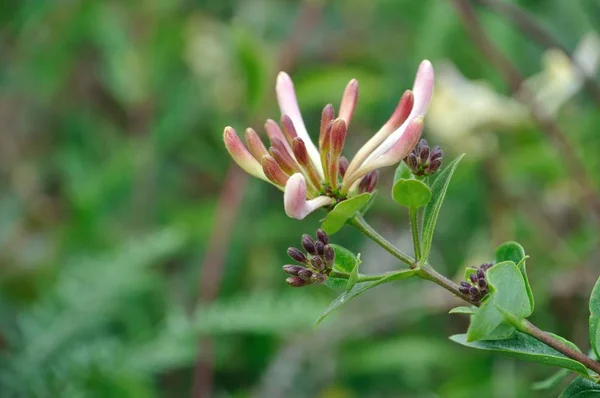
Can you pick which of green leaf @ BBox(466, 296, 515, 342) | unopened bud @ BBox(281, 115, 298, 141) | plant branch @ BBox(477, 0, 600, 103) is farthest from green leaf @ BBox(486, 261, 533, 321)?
plant branch @ BBox(477, 0, 600, 103)

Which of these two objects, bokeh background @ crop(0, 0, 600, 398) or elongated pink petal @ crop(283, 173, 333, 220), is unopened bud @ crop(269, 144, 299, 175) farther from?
bokeh background @ crop(0, 0, 600, 398)

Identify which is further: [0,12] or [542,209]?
[0,12]

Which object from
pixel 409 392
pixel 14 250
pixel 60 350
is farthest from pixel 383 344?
pixel 14 250

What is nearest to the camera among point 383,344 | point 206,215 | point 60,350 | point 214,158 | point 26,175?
point 60,350

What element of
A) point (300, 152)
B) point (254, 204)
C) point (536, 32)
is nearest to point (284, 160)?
point (300, 152)

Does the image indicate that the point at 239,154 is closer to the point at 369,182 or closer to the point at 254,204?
the point at 369,182

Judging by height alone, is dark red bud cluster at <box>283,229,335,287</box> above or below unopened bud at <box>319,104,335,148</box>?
below

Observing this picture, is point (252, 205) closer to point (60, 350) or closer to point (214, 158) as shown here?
point (214, 158)
